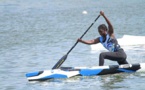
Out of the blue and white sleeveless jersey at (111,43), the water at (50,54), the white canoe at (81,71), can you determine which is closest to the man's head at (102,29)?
the blue and white sleeveless jersey at (111,43)

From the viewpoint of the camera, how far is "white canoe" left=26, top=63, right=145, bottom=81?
13.1 metres

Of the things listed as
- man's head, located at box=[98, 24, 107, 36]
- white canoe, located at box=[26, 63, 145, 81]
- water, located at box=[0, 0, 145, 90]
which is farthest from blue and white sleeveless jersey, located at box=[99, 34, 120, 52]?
water, located at box=[0, 0, 145, 90]

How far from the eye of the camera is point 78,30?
91.1 ft

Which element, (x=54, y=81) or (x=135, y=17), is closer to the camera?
(x=54, y=81)

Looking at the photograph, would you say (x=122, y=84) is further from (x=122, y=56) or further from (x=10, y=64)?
(x=10, y=64)

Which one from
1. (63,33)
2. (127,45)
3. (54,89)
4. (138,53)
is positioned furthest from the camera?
(63,33)

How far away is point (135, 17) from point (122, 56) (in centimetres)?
2243

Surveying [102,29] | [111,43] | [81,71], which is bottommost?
[81,71]

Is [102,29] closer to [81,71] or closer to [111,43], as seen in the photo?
[111,43]

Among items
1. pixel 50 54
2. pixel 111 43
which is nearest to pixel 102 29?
pixel 111 43

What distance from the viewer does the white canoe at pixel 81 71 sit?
43.1 ft

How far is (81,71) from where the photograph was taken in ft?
43.4

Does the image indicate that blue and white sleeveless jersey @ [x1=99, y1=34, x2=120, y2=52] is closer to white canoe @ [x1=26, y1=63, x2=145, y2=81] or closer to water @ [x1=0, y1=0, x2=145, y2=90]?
white canoe @ [x1=26, y1=63, x2=145, y2=81]

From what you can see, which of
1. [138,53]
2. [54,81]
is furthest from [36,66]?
[138,53]
